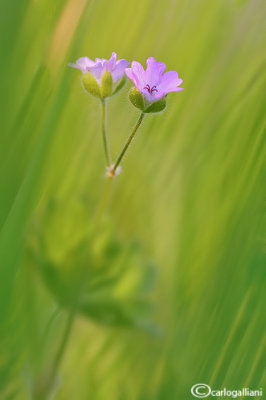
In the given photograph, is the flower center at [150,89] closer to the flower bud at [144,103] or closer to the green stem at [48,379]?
the flower bud at [144,103]

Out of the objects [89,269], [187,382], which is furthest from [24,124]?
[187,382]

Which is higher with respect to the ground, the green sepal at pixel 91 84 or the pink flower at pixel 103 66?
the pink flower at pixel 103 66

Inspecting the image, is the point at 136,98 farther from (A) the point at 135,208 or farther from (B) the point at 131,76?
(A) the point at 135,208

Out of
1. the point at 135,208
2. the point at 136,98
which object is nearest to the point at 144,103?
the point at 136,98

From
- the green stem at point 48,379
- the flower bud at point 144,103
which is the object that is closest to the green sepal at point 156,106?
the flower bud at point 144,103

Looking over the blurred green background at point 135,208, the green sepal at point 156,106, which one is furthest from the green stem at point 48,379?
the green sepal at point 156,106
